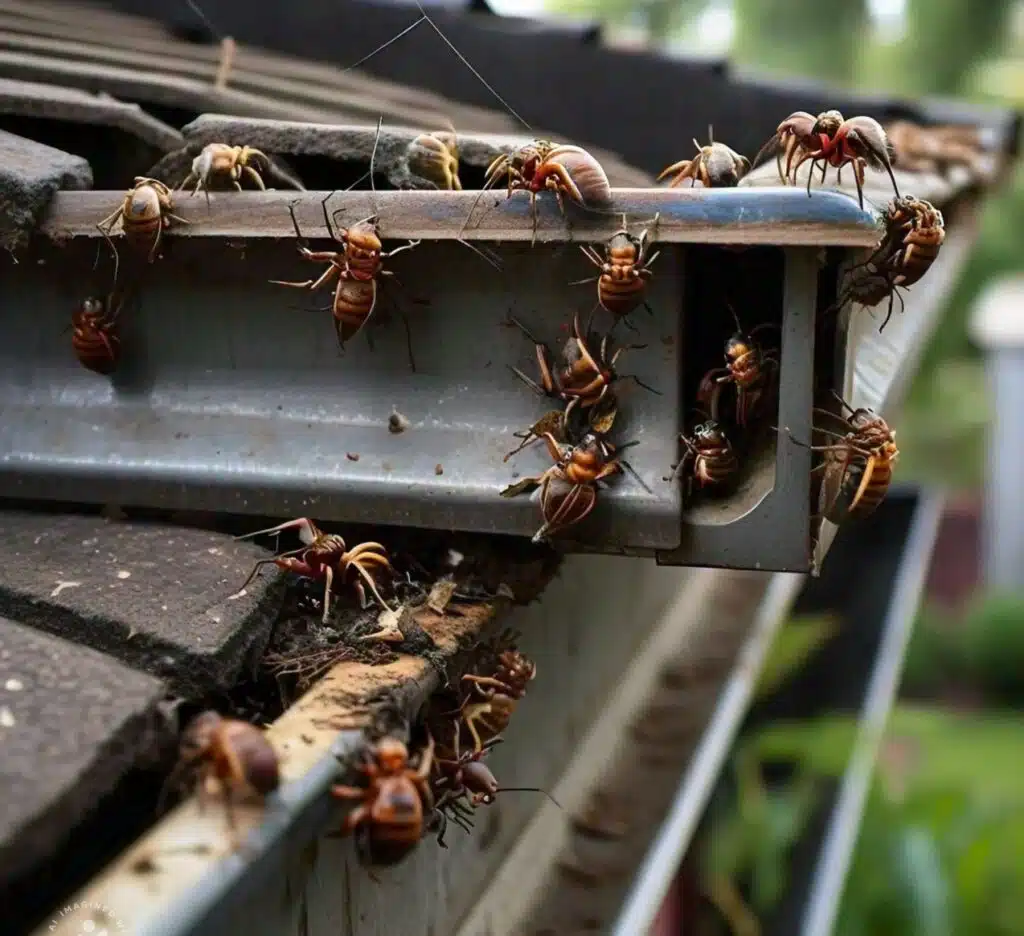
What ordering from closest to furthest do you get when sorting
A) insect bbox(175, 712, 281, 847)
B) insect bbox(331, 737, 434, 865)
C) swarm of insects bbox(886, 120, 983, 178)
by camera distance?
insect bbox(175, 712, 281, 847) < insect bbox(331, 737, 434, 865) < swarm of insects bbox(886, 120, 983, 178)

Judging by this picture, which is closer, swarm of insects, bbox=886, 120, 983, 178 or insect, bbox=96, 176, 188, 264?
insect, bbox=96, 176, 188, 264

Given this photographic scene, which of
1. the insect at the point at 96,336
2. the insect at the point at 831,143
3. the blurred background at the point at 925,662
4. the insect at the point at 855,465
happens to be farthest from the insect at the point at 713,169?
the blurred background at the point at 925,662

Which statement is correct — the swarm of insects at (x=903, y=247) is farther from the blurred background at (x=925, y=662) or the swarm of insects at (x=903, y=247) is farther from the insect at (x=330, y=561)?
the blurred background at (x=925, y=662)

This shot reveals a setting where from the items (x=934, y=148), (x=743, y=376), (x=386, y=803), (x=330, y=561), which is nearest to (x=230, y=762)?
(x=386, y=803)

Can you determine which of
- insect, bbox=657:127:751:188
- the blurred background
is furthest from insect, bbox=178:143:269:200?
the blurred background

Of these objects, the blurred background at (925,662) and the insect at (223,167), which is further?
the blurred background at (925,662)

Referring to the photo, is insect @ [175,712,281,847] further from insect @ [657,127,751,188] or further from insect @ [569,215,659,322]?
insect @ [657,127,751,188]

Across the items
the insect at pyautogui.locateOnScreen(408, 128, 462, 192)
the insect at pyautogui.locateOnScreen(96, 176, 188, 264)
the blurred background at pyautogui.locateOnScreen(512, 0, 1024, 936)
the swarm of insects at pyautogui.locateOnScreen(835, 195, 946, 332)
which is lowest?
the blurred background at pyautogui.locateOnScreen(512, 0, 1024, 936)

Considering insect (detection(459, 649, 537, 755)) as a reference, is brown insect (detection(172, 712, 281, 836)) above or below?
above

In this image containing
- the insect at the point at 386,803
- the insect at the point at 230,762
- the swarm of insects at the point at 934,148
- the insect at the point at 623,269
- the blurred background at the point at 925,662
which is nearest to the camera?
the insect at the point at 230,762
